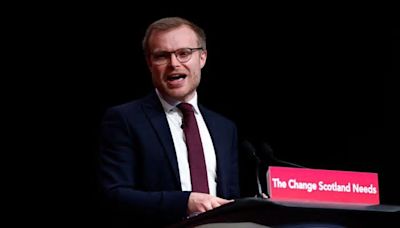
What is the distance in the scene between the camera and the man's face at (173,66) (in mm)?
2895

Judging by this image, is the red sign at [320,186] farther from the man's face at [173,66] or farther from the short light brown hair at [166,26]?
the short light brown hair at [166,26]

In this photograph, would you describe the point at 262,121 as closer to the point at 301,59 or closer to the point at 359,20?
the point at 301,59

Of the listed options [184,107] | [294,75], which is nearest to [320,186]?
[184,107]

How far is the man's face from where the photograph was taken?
2.89m

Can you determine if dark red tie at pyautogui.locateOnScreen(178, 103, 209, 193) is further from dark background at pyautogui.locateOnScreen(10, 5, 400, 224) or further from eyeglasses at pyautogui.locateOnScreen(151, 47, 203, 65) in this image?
dark background at pyautogui.locateOnScreen(10, 5, 400, 224)

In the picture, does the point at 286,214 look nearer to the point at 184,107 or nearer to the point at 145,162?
the point at 145,162

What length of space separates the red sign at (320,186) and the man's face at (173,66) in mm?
966

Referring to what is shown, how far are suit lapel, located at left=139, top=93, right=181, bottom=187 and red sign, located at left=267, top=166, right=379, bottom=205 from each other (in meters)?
0.79

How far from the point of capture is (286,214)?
201 cm

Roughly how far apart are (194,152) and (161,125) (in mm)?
152

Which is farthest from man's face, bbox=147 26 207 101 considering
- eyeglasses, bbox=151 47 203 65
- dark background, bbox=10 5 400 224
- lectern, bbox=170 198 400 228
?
dark background, bbox=10 5 400 224

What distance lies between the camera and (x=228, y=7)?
421 centimetres

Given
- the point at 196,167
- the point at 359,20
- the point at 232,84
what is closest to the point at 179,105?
the point at 196,167

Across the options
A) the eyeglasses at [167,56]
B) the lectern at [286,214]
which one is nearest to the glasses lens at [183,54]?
the eyeglasses at [167,56]
